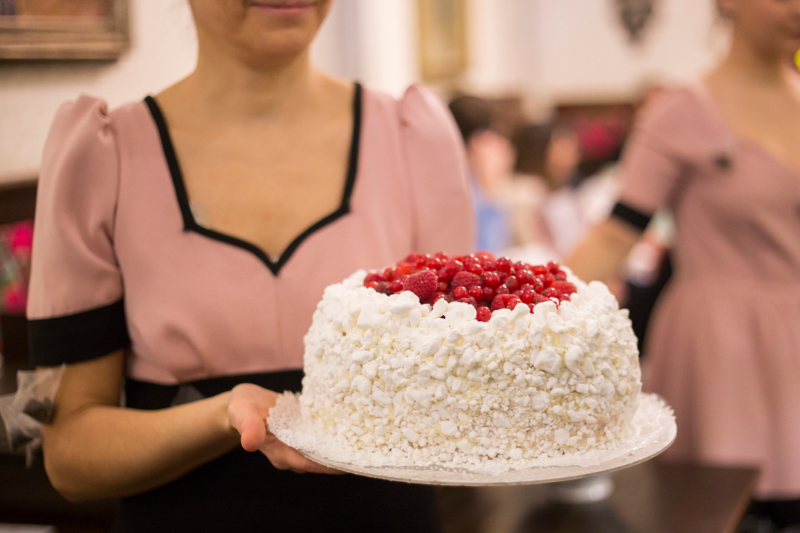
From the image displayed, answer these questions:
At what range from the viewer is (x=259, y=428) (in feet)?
2.59

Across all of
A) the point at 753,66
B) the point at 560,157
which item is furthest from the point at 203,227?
the point at 560,157

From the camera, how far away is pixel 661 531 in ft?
4.52

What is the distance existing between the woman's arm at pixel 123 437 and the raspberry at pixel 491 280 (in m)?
0.29

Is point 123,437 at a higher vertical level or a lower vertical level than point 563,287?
lower

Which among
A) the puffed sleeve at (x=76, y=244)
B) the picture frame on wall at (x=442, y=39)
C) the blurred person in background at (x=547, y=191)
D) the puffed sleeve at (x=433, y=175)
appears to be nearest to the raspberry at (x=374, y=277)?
the puffed sleeve at (x=433, y=175)

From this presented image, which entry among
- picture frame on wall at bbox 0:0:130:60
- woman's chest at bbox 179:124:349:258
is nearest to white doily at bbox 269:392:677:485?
woman's chest at bbox 179:124:349:258

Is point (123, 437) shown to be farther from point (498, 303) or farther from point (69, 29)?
A: point (69, 29)

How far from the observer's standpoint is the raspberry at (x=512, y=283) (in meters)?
0.90

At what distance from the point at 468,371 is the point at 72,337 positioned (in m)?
0.50

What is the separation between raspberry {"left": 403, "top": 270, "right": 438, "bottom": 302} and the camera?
34.6 inches

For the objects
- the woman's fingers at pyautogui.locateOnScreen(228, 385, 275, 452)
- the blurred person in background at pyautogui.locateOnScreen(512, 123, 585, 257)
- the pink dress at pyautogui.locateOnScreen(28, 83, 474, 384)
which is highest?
the pink dress at pyautogui.locateOnScreen(28, 83, 474, 384)

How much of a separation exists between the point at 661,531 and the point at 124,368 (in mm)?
969

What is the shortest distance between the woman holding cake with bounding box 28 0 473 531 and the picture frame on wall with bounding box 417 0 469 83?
12.5 ft

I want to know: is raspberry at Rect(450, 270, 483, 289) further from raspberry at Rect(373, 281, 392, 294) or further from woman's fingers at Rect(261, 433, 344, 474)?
woman's fingers at Rect(261, 433, 344, 474)
